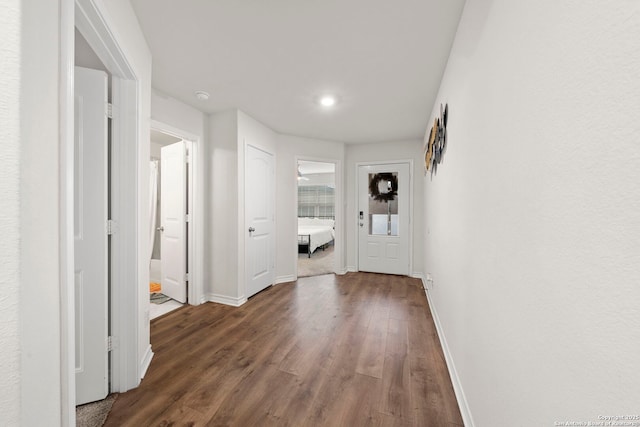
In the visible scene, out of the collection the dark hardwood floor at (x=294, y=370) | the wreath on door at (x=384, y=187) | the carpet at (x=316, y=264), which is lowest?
the dark hardwood floor at (x=294, y=370)

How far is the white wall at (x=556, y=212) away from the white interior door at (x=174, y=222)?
3018 millimetres

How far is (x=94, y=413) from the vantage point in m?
1.43

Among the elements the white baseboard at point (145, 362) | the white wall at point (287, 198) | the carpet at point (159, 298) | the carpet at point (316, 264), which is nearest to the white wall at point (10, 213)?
the white baseboard at point (145, 362)

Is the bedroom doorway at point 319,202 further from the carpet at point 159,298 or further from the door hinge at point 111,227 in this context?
the door hinge at point 111,227

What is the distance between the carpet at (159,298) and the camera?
3.12 meters

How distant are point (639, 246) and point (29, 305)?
1.36 meters

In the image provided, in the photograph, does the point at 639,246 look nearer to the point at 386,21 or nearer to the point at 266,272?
the point at 386,21

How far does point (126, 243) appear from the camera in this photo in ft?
5.24

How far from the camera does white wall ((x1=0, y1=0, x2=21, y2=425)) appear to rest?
61cm

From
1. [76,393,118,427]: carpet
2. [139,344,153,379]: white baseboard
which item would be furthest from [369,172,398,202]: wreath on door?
[76,393,118,427]: carpet

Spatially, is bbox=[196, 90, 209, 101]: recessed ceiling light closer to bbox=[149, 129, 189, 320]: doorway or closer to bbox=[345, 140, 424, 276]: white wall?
bbox=[149, 129, 189, 320]: doorway

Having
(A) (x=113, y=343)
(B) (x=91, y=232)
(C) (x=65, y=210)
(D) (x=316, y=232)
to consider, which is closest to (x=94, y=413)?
(A) (x=113, y=343)

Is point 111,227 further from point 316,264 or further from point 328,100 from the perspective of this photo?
point 316,264

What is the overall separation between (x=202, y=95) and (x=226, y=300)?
233 cm
